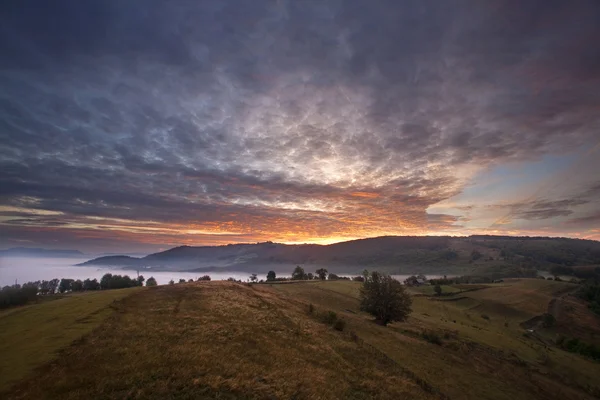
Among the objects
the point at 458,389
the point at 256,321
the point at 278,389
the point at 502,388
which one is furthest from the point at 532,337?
the point at 278,389

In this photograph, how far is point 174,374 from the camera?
70.7ft

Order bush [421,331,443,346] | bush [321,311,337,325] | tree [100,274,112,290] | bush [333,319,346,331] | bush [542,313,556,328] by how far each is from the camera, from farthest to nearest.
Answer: tree [100,274,112,290] → bush [542,313,556,328] → bush [421,331,443,346] → bush [321,311,337,325] → bush [333,319,346,331]

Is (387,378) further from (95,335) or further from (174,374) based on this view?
(95,335)

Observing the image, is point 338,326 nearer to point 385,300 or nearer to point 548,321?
point 385,300

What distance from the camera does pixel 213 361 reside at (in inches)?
971

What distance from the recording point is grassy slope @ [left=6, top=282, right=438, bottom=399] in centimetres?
1970

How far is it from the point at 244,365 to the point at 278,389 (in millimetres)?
4337

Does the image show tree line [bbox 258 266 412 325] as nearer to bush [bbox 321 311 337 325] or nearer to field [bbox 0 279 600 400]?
field [bbox 0 279 600 400]

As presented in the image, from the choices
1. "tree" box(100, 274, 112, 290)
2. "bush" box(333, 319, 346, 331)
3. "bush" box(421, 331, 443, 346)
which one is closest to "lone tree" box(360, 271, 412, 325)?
"bush" box(421, 331, 443, 346)

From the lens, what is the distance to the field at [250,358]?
20609 mm

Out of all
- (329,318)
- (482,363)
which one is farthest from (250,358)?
(482,363)

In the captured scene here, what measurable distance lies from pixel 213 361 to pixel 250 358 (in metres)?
3.69

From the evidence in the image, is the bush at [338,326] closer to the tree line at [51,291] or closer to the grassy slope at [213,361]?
the grassy slope at [213,361]

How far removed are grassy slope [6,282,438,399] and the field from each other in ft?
0.36
